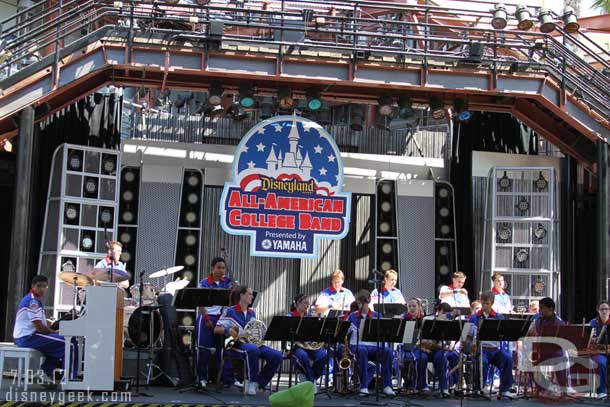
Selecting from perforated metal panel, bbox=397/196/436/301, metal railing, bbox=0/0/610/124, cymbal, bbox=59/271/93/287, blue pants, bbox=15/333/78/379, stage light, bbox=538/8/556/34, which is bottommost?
blue pants, bbox=15/333/78/379

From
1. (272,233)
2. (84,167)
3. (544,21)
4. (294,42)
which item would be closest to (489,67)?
(544,21)

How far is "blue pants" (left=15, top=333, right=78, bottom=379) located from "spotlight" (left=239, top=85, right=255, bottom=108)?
5499 mm

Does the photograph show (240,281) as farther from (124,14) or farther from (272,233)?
(124,14)

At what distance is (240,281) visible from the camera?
17688 millimetres

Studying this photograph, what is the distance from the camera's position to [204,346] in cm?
1312

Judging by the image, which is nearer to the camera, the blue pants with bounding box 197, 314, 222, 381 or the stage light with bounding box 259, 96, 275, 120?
the blue pants with bounding box 197, 314, 222, 381

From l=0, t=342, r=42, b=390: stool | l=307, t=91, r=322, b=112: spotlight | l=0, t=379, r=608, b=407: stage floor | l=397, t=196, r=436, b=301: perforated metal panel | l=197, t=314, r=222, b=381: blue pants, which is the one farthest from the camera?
l=397, t=196, r=436, b=301: perforated metal panel

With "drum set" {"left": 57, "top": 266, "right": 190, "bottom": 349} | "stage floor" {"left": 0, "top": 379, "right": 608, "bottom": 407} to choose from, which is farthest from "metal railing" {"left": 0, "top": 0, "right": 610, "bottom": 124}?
"stage floor" {"left": 0, "top": 379, "right": 608, "bottom": 407}

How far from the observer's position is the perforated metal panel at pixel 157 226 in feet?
56.2

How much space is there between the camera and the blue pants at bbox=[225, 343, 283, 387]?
507 inches

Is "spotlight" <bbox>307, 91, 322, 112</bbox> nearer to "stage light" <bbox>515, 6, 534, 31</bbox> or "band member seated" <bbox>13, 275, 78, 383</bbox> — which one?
"stage light" <bbox>515, 6, 534, 31</bbox>

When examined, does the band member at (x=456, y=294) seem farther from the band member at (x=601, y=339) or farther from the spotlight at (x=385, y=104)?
the spotlight at (x=385, y=104)

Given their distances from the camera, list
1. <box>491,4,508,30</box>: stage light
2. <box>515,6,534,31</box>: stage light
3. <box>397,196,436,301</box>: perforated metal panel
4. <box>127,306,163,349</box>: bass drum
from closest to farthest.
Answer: <box>127,306,163,349</box>: bass drum
<box>515,6,534,31</box>: stage light
<box>491,4,508,30</box>: stage light
<box>397,196,436,301</box>: perforated metal panel

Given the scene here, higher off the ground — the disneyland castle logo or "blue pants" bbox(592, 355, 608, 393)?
the disneyland castle logo
